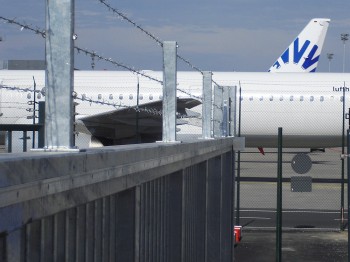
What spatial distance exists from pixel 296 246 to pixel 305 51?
24.8m

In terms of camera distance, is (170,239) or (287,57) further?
(287,57)

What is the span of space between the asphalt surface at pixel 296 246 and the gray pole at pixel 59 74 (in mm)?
9858

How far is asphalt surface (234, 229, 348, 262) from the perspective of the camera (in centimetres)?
1272

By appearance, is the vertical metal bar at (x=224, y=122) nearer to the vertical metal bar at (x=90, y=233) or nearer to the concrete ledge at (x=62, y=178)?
the concrete ledge at (x=62, y=178)

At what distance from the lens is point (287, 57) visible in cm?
3766

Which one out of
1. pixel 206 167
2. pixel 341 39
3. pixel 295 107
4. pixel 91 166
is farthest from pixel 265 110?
pixel 341 39

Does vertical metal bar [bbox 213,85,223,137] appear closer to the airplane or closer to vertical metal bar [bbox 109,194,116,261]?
the airplane

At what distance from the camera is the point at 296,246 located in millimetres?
13805

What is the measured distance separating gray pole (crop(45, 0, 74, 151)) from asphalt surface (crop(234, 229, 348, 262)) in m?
9.86

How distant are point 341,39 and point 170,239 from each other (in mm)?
62753

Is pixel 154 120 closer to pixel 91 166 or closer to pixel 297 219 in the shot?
pixel 297 219

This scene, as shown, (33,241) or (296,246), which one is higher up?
(33,241)

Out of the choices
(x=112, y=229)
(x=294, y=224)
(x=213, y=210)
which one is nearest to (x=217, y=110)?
(x=213, y=210)

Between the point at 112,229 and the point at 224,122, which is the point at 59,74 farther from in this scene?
the point at 224,122
